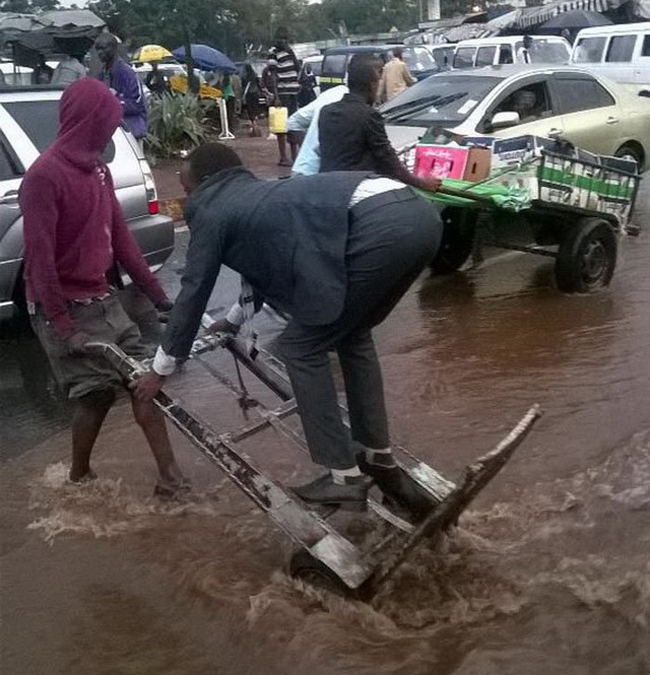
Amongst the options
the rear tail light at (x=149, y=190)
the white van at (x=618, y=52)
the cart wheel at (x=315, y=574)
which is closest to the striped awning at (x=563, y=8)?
→ the white van at (x=618, y=52)

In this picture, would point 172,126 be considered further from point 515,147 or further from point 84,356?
point 84,356

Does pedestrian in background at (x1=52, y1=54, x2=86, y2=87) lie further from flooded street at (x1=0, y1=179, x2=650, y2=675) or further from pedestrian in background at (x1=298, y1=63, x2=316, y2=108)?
flooded street at (x1=0, y1=179, x2=650, y2=675)

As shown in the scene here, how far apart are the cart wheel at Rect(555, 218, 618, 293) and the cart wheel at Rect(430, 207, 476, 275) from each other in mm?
856

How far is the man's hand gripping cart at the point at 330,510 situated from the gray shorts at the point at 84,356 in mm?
145

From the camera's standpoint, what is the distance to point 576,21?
2602 cm

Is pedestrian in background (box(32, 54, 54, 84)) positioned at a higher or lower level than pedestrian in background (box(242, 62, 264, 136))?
higher

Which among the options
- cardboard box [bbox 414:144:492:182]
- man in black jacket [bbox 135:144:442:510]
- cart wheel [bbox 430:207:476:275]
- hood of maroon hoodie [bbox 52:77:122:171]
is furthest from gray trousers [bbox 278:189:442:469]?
→ cart wheel [bbox 430:207:476:275]

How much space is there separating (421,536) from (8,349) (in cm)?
439

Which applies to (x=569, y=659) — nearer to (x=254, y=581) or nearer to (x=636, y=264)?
(x=254, y=581)

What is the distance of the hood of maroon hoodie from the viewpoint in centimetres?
386

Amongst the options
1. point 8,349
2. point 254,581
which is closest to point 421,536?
point 254,581

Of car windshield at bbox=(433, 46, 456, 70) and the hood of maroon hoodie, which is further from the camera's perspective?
car windshield at bbox=(433, 46, 456, 70)

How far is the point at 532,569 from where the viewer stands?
142 inches

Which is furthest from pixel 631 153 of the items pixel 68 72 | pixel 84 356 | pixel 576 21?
pixel 576 21
